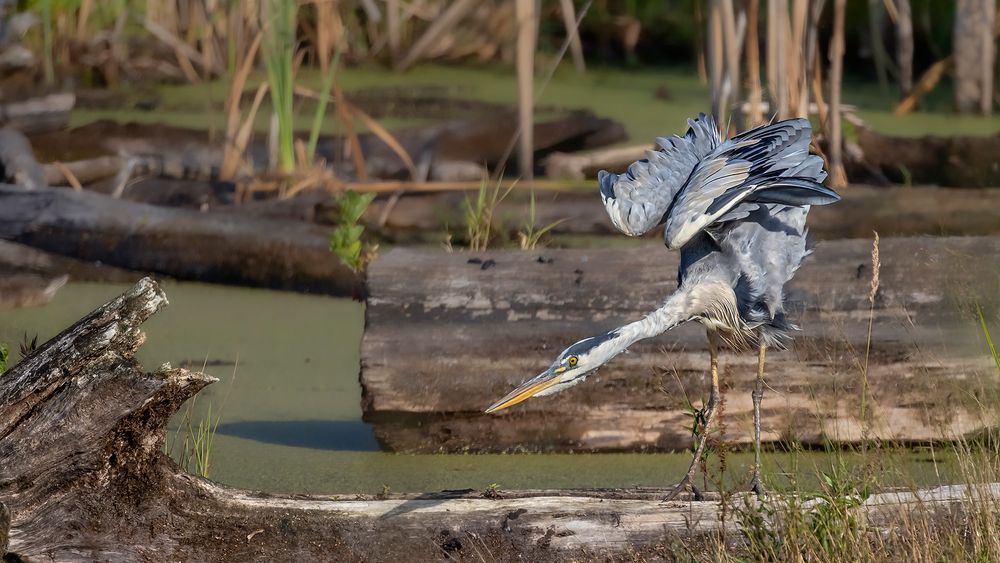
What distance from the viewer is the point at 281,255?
495 centimetres

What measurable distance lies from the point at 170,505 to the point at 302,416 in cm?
130

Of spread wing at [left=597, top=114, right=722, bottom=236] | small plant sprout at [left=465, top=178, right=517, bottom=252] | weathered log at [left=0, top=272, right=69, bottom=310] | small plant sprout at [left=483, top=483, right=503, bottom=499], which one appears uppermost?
spread wing at [left=597, top=114, right=722, bottom=236]

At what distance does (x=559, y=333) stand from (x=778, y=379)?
589 mm

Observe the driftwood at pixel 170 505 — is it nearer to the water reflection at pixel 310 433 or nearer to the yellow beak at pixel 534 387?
the yellow beak at pixel 534 387

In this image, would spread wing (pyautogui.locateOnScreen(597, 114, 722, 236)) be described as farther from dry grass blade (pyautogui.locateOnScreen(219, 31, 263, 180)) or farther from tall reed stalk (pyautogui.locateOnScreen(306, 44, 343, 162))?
dry grass blade (pyautogui.locateOnScreen(219, 31, 263, 180))

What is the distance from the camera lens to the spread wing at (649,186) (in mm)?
2824

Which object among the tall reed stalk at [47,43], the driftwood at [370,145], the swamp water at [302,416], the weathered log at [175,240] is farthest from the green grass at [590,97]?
the swamp water at [302,416]

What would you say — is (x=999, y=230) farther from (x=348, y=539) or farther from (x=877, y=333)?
(x=348, y=539)

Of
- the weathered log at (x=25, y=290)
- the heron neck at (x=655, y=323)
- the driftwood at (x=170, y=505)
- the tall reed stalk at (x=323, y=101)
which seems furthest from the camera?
the tall reed stalk at (x=323, y=101)

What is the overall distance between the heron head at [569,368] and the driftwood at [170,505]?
0.23 m

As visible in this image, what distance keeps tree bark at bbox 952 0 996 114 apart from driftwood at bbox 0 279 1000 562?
17.5 feet

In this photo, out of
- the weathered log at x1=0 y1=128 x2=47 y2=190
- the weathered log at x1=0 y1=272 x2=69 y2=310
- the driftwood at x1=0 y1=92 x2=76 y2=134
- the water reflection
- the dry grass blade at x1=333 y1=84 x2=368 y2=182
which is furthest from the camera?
the driftwood at x1=0 y1=92 x2=76 y2=134

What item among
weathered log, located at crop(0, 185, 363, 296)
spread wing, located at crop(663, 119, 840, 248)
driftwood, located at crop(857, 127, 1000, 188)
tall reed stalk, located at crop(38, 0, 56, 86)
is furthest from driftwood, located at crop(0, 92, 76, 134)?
spread wing, located at crop(663, 119, 840, 248)

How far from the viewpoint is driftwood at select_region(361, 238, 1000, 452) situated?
338 cm
